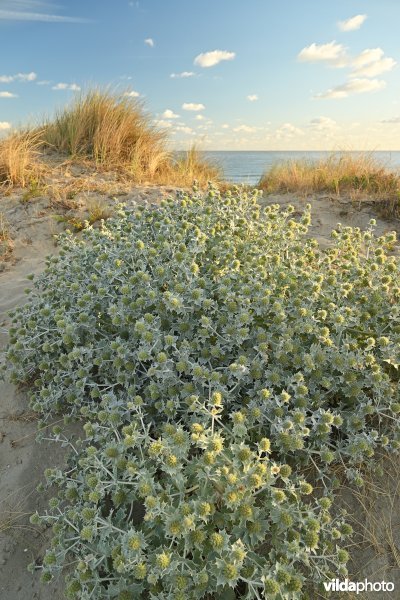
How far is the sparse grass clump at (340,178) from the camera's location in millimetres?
8234

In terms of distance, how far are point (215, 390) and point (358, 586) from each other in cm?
107

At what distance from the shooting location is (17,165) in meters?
8.58

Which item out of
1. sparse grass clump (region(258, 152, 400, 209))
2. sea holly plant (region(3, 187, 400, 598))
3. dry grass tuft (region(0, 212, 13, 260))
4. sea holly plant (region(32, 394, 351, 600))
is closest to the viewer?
sea holly plant (region(32, 394, 351, 600))

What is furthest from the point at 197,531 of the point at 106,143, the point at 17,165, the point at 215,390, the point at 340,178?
the point at 106,143

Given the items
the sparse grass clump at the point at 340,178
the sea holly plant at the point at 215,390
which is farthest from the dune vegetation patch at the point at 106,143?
the sea holly plant at the point at 215,390

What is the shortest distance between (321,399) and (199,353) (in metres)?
0.72

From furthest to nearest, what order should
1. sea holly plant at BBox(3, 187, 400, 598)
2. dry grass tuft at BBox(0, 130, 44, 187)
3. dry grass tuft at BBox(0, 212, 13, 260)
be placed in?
dry grass tuft at BBox(0, 130, 44, 187) < dry grass tuft at BBox(0, 212, 13, 260) < sea holly plant at BBox(3, 187, 400, 598)

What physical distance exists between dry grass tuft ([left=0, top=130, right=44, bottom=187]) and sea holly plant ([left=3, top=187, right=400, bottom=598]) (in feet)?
18.6

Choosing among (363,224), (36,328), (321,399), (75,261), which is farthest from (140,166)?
(321,399)

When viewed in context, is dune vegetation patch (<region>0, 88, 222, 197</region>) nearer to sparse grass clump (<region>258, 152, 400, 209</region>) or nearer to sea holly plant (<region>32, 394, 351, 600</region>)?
sparse grass clump (<region>258, 152, 400, 209</region>)

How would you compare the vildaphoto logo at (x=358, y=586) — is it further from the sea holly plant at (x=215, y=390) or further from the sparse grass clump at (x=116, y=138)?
the sparse grass clump at (x=116, y=138)

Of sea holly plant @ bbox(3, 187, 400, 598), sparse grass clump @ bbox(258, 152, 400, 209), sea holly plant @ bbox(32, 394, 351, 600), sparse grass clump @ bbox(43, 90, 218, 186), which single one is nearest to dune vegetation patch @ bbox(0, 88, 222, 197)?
sparse grass clump @ bbox(43, 90, 218, 186)

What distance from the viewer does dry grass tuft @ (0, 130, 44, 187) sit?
8.55m

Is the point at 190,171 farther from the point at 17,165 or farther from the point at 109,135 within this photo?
the point at 17,165
